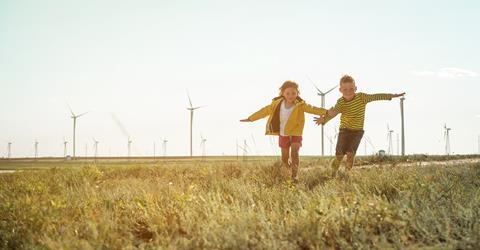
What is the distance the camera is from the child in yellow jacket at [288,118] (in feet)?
29.0

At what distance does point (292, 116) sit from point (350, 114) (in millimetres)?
1218

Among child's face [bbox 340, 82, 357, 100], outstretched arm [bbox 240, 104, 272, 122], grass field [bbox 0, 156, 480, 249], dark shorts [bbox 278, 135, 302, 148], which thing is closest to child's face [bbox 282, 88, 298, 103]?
outstretched arm [bbox 240, 104, 272, 122]

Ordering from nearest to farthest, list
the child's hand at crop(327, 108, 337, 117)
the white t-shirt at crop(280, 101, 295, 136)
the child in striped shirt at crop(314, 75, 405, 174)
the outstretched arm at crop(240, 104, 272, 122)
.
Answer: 1. the white t-shirt at crop(280, 101, 295, 136)
2. the child's hand at crop(327, 108, 337, 117)
3. the child in striped shirt at crop(314, 75, 405, 174)
4. the outstretched arm at crop(240, 104, 272, 122)

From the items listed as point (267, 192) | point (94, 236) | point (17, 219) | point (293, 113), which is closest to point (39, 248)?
point (94, 236)

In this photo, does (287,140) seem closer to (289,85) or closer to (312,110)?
(312,110)

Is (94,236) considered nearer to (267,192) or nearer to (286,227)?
(286,227)

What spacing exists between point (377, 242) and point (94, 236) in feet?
7.37

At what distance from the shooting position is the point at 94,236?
4.04 metres

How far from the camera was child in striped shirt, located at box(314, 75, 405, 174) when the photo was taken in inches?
361

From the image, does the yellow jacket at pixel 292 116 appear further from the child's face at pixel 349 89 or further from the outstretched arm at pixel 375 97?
the outstretched arm at pixel 375 97

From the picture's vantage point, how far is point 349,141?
923cm

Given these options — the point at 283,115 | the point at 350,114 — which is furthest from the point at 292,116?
the point at 350,114

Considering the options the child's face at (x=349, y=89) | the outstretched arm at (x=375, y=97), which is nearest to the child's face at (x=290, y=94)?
the child's face at (x=349, y=89)

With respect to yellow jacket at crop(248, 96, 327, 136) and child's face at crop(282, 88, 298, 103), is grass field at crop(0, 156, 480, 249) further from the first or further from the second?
child's face at crop(282, 88, 298, 103)
